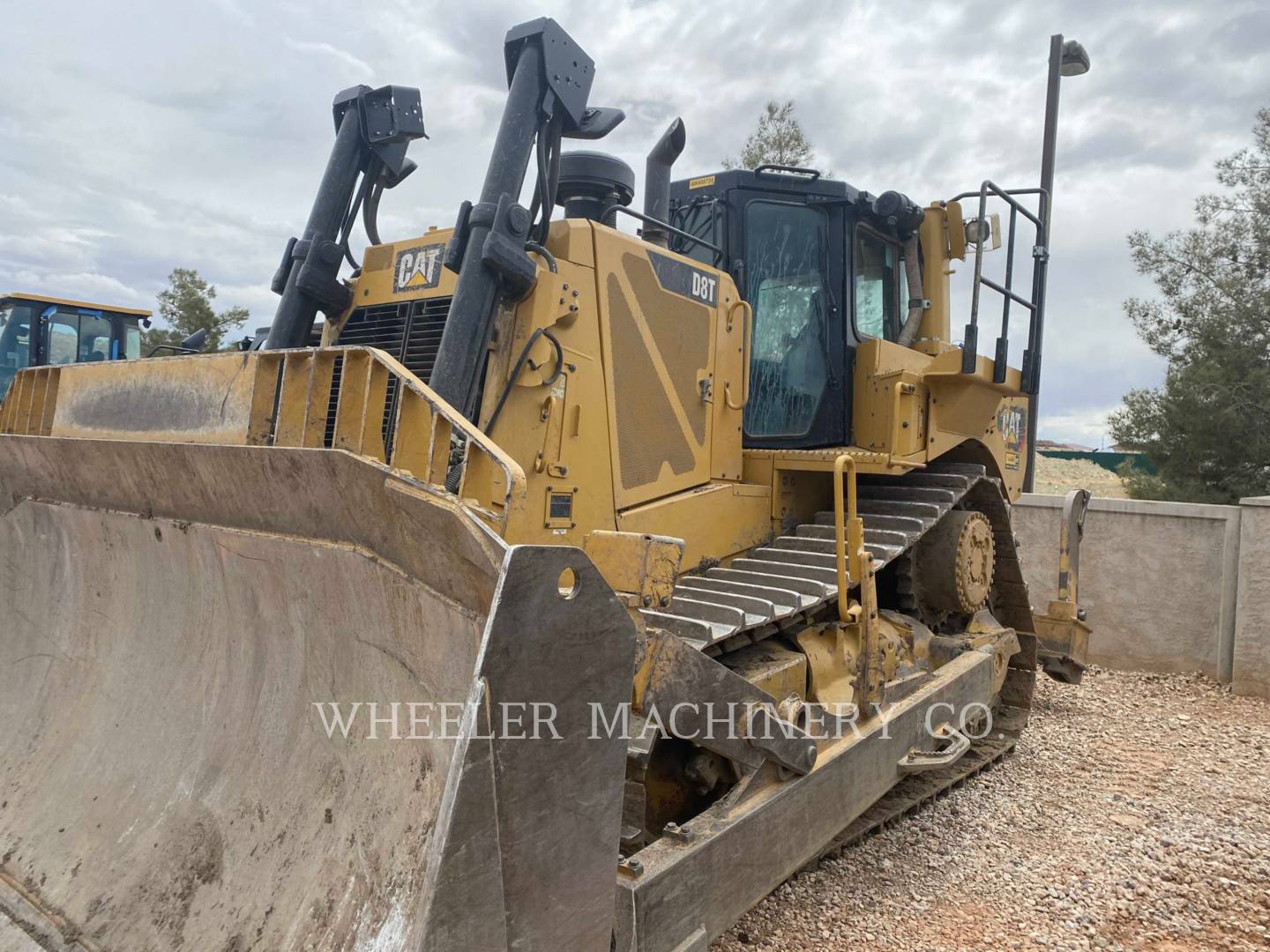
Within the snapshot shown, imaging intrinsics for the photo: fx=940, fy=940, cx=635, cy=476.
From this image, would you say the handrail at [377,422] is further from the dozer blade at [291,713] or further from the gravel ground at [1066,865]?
the gravel ground at [1066,865]

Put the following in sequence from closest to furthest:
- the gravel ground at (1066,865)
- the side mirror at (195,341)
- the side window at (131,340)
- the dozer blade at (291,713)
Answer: the dozer blade at (291,713), the gravel ground at (1066,865), the side mirror at (195,341), the side window at (131,340)

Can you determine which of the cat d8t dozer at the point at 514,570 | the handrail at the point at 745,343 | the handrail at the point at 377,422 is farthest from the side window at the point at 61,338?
the handrail at the point at 377,422

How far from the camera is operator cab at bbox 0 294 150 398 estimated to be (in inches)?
391

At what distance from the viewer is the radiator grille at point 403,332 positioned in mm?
3713

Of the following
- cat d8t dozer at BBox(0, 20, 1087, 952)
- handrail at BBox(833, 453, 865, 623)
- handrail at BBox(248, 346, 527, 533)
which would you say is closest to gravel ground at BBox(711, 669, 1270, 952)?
cat d8t dozer at BBox(0, 20, 1087, 952)

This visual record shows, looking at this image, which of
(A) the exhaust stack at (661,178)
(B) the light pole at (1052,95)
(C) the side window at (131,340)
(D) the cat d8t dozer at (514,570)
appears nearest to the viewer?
(D) the cat d8t dozer at (514,570)

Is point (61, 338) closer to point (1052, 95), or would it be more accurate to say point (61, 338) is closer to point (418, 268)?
point (418, 268)

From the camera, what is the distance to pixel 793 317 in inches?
194

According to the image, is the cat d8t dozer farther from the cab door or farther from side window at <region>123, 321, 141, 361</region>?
side window at <region>123, 321, 141, 361</region>

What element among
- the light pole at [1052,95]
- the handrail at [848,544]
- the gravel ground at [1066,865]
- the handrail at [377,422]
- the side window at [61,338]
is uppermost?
the light pole at [1052,95]

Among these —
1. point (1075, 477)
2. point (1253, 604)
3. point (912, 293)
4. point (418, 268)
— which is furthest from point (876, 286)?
point (1075, 477)

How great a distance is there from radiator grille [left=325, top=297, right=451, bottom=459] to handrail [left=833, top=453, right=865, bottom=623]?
1.64 metres

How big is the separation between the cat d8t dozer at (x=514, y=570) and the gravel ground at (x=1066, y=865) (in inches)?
A: 10.6

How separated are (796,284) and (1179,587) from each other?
481cm
